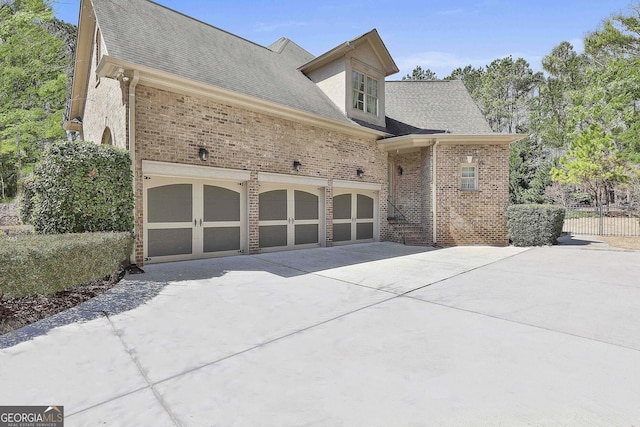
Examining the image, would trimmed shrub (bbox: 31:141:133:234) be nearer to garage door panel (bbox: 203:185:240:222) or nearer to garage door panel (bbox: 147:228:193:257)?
garage door panel (bbox: 147:228:193:257)

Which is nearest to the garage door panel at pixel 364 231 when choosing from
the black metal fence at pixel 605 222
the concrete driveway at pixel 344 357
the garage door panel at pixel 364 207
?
the garage door panel at pixel 364 207

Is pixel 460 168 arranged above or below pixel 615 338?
above

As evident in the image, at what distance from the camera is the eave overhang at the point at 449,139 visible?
11289mm

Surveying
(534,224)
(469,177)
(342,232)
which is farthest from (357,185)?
(534,224)

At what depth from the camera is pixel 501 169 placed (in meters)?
11.7

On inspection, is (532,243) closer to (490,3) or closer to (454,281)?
(454,281)

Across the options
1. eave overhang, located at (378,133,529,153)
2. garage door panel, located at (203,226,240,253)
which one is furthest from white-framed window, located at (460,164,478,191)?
garage door panel, located at (203,226,240,253)

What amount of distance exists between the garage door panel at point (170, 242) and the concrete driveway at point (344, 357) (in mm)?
1718

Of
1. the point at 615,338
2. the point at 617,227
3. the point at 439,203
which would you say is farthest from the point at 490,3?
the point at 617,227

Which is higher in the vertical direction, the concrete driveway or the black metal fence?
the black metal fence

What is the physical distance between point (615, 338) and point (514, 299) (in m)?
1.49

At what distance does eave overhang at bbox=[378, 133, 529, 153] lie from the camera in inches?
444

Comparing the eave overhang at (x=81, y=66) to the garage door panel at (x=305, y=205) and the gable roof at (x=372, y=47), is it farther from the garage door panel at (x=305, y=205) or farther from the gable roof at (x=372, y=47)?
the garage door panel at (x=305, y=205)

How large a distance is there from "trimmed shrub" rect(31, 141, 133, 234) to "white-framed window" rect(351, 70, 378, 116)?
8.81 metres
